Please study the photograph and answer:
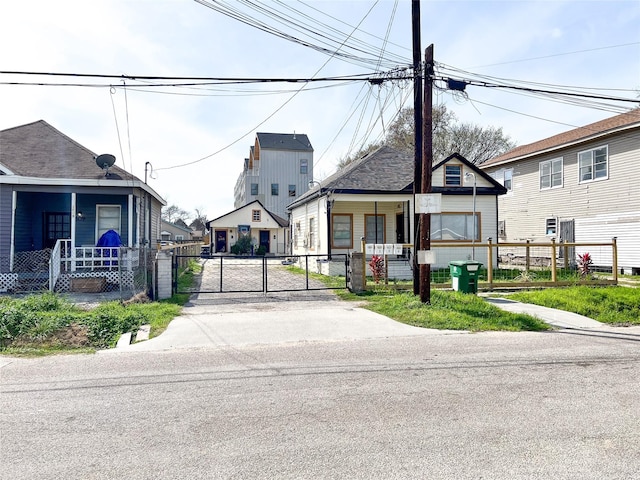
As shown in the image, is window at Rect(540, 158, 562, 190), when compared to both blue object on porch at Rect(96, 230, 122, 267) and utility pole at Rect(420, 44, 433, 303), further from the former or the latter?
blue object on porch at Rect(96, 230, 122, 267)

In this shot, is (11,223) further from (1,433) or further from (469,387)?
(469,387)

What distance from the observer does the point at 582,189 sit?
21.7 metres

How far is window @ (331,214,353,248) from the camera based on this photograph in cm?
2017

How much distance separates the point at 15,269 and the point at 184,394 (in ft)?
42.1

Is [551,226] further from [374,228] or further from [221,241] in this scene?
[221,241]

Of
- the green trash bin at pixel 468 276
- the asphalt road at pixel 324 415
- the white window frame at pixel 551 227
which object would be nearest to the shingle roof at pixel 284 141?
the white window frame at pixel 551 227

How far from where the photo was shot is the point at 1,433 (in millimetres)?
3959

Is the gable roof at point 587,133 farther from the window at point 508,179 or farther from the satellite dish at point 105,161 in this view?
the satellite dish at point 105,161

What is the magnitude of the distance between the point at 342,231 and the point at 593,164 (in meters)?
12.2

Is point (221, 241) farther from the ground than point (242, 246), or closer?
farther from the ground

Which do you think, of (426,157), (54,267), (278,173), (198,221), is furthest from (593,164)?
(198,221)

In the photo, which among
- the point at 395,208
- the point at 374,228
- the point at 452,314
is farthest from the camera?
the point at 395,208

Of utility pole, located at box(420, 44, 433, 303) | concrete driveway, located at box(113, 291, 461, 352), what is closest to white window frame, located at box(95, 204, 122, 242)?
concrete driveway, located at box(113, 291, 461, 352)

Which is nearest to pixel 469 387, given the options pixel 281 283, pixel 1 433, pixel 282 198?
pixel 1 433
